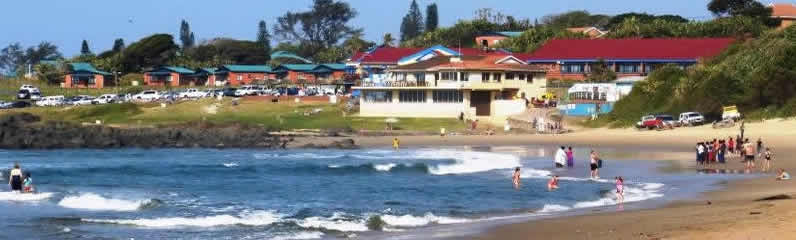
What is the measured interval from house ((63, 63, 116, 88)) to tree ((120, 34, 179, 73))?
5492 millimetres

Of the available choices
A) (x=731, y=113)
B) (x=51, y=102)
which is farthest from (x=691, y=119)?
(x=51, y=102)

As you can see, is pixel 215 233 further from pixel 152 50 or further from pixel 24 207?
pixel 152 50

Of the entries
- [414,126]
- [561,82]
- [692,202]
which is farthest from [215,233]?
[561,82]

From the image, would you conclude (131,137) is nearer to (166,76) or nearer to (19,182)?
(19,182)

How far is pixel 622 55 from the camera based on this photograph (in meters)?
89.1

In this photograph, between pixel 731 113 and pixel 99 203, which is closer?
pixel 99 203

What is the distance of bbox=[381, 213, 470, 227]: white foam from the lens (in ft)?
92.0

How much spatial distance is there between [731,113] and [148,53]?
7289cm

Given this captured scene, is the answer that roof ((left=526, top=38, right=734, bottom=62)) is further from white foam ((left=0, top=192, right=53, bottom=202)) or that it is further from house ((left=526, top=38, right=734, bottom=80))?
white foam ((left=0, top=192, right=53, bottom=202))

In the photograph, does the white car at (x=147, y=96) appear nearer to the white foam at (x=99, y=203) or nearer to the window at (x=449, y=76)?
the window at (x=449, y=76)

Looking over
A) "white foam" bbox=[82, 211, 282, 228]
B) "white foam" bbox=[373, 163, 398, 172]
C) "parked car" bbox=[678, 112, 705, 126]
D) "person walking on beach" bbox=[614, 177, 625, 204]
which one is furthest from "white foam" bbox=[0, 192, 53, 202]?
"parked car" bbox=[678, 112, 705, 126]

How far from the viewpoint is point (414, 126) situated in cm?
7056

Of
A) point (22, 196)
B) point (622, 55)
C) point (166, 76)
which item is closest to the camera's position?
point (22, 196)

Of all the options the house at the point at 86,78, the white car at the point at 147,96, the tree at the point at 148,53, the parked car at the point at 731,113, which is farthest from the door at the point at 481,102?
the tree at the point at 148,53
